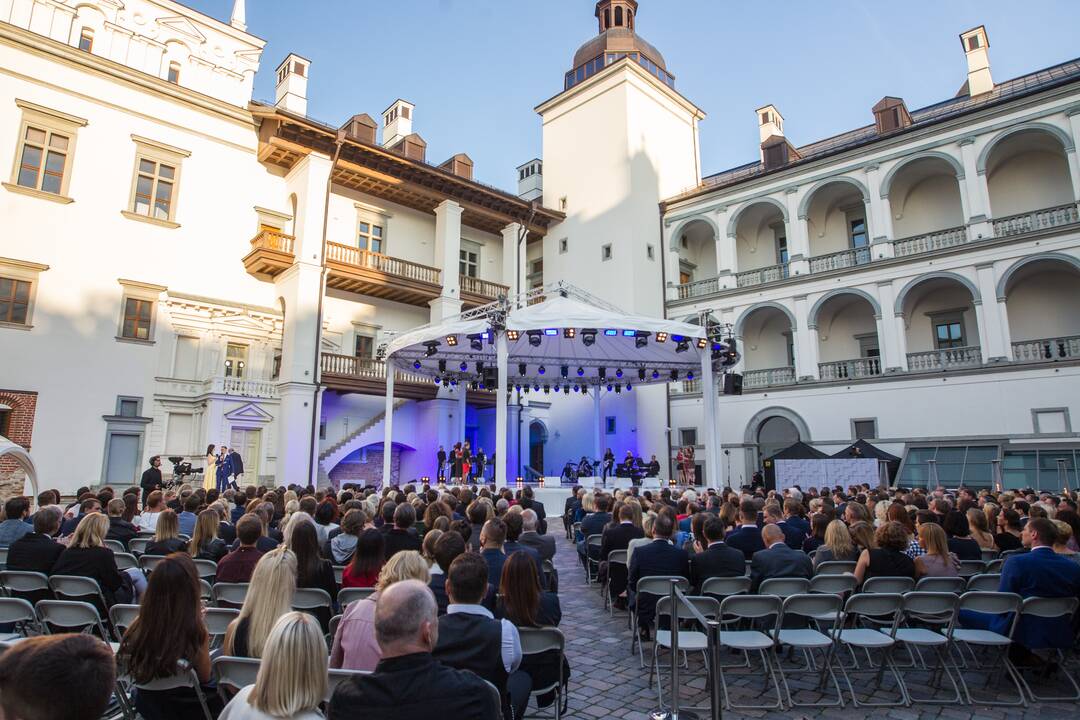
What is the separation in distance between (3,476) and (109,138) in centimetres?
1097

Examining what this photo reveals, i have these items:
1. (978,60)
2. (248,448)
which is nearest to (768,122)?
(978,60)

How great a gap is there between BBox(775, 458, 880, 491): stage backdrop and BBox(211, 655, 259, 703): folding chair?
1894 centimetres

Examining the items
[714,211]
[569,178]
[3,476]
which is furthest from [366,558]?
[569,178]

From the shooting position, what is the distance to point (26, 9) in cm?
1906

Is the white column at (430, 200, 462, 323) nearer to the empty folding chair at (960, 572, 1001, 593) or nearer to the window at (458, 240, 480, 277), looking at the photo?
the window at (458, 240, 480, 277)

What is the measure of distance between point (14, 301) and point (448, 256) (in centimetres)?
1494

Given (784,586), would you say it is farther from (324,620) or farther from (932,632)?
(324,620)

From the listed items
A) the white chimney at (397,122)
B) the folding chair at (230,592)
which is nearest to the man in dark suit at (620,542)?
the folding chair at (230,592)

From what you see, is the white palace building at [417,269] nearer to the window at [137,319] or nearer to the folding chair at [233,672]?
Result: the window at [137,319]

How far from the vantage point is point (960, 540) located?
6984 mm

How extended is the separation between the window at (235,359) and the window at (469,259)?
10.9m

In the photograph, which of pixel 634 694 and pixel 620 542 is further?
pixel 620 542

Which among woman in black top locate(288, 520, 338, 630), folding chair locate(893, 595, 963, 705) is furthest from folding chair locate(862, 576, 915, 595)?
woman in black top locate(288, 520, 338, 630)

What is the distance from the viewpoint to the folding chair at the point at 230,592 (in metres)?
4.96
